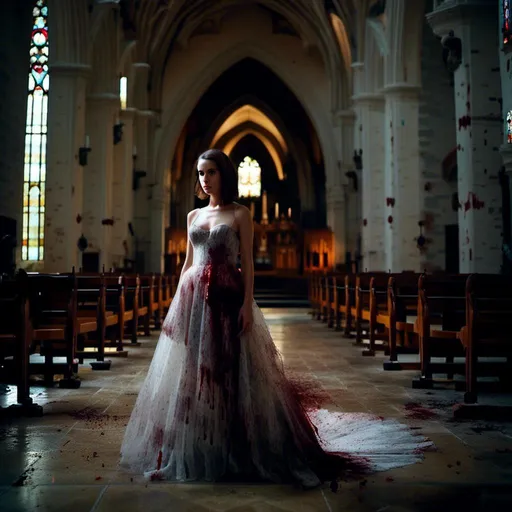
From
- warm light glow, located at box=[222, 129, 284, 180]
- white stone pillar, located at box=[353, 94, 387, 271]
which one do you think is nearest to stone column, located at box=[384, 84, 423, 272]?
white stone pillar, located at box=[353, 94, 387, 271]

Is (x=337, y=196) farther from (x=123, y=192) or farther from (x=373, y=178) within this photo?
(x=123, y=192)

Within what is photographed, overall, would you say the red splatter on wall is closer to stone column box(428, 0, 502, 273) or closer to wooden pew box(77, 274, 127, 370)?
stone column box(428, 0, 502, 273)

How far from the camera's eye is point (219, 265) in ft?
10.8

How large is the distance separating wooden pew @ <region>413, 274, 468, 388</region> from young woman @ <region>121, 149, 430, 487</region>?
7.76ft

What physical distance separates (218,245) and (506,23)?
7.03 m

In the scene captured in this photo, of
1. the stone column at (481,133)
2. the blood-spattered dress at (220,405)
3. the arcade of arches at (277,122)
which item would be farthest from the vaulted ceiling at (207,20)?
the blood-spattered dress at (220,405)

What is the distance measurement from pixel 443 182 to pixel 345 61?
8119 mm

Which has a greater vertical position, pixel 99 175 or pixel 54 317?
pixel 99 175

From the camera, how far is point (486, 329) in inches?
195

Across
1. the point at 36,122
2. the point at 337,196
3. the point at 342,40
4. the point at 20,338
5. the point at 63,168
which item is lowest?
the point at 20,338

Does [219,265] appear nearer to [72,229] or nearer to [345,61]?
[72,229]

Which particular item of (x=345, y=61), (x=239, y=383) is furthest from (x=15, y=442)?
(x=345, y=61)

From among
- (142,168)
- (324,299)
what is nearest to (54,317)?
(324,299)

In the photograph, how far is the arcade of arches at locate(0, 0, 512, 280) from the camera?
966 centimetres
